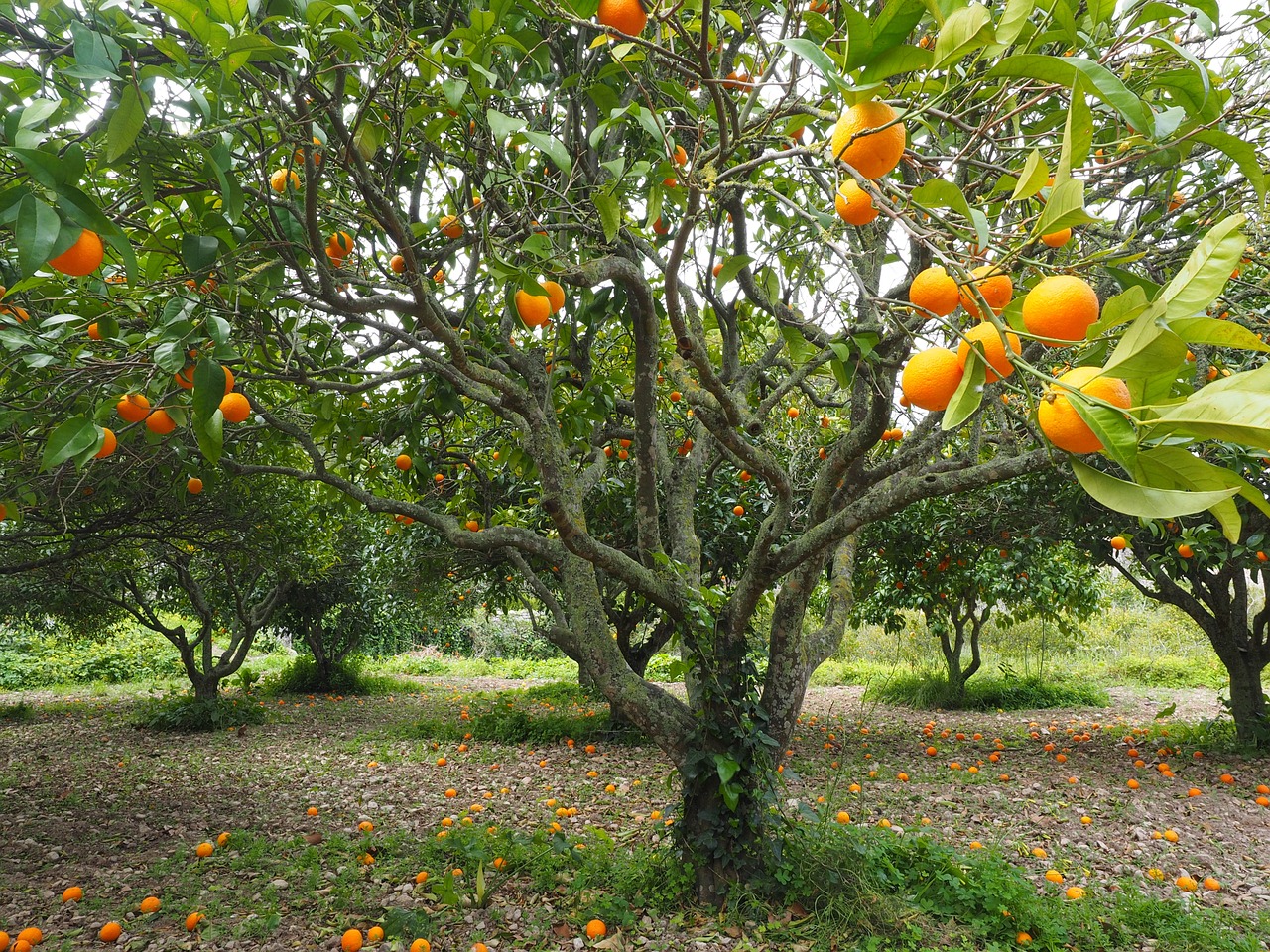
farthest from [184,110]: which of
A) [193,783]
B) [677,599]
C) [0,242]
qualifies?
[193,783]

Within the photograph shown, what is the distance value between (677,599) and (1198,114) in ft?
7.47

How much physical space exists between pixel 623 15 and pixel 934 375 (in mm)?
814

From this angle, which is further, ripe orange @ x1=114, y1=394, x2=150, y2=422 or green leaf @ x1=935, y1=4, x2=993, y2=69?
ripe orange @ x1=114, y1=394, x2=150, y2=422

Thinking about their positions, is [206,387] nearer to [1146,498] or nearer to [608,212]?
[608,212]

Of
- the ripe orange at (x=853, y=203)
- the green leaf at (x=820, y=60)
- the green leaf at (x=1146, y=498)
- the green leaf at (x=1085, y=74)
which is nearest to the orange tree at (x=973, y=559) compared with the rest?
the ripe orange at (x=853, y=203)

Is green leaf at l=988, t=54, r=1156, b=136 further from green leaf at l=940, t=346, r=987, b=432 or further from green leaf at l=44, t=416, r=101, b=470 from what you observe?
green leaf at l=44, t=416, r=101, b=470

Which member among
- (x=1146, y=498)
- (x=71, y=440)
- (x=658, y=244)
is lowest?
(x=1146, y=498)

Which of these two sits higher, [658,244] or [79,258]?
[658,244]

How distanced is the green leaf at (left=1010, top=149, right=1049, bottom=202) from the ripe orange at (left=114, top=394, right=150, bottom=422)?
1.88 meters

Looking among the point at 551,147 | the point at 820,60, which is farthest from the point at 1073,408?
the point at 551,147

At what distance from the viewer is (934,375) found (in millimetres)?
857

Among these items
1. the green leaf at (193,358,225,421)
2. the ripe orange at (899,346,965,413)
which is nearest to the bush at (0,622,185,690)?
the green leaf at (193,358,225,421)

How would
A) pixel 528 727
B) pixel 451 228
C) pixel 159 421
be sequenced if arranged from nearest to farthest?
pixel 159 421 < pixel 451 228 < pixel 528 727

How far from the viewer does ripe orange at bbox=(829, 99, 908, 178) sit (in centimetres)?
87
